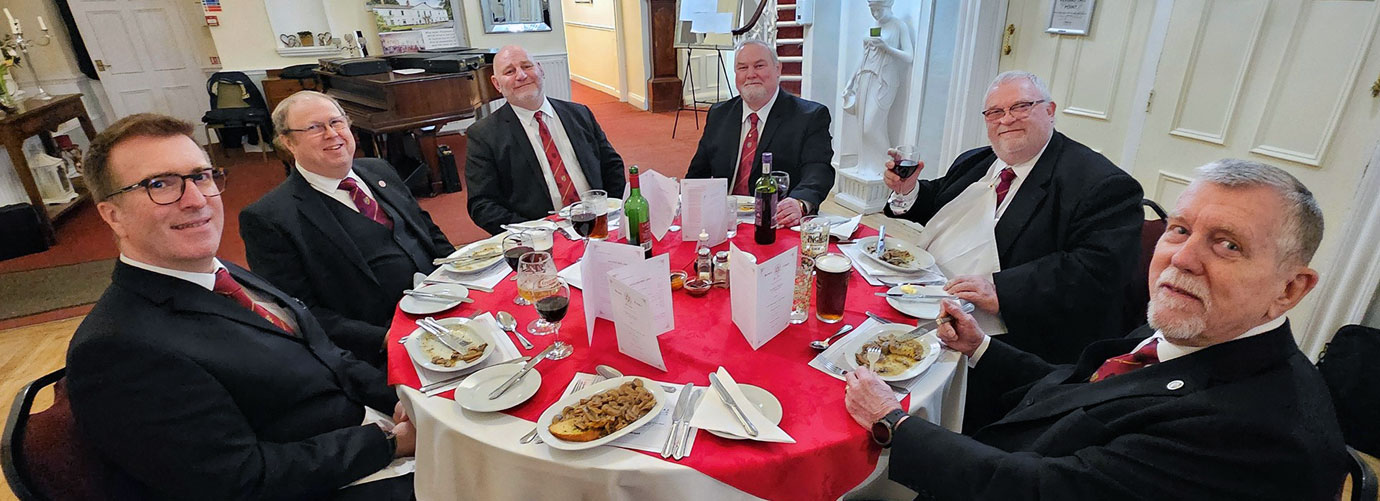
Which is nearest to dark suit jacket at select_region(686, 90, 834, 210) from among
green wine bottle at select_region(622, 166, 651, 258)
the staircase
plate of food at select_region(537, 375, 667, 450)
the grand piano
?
green wine bottle at select_region(622, 166, 651, 258)

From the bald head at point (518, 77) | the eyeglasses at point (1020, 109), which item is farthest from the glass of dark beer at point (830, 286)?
the bald head at point (518, 77)

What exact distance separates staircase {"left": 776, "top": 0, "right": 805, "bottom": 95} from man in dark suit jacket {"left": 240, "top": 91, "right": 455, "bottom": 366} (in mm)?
4244

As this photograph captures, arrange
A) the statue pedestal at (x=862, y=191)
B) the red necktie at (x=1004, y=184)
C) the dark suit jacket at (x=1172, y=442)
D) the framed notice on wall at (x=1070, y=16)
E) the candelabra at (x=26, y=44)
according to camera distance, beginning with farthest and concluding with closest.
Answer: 1. the candelabra at (x=26, y=44)
2. the statue pedestal at (x=862, y=191)
3. the framed notice on wall at (x=1070, y=16)
4. the red necktie at (x=1004, y=184)
5. the dark suit jacket at (x=1172, y=442)

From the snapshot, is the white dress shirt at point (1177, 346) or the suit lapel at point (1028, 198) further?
the suit lapel at point (1028, 198)

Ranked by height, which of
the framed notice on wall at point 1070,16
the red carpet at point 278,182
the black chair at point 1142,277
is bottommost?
the red carpet at point 278,182

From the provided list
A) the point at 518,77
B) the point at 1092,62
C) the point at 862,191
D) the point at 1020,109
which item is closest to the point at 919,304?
the point at 1020,109

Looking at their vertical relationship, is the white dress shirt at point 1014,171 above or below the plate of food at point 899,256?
above

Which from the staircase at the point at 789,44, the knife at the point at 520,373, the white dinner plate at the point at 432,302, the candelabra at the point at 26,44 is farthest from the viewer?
the staircase at the point at 789,44

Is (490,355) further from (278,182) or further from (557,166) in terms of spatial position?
(278,182)

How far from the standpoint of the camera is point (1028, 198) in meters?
1.92

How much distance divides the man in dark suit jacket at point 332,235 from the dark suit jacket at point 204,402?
462 mm

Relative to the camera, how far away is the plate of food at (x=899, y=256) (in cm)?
181

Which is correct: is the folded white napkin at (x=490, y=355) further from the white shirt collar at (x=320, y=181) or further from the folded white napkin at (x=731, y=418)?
the white shirt collar at (x=320, y=181)

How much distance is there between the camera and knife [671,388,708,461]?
1.09m
